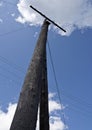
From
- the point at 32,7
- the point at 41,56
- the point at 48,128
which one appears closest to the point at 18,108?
the point at 41,56

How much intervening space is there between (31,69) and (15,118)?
5.12ft

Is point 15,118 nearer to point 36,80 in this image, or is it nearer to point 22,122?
point 22,122

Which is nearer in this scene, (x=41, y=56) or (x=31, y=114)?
(x=31, y=114)

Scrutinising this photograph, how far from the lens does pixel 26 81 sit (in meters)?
5.65

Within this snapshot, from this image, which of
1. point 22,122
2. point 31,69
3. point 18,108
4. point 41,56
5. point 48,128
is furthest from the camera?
point 48,128

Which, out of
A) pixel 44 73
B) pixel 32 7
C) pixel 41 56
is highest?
pixel 32 7

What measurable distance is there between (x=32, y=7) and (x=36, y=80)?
4343mm

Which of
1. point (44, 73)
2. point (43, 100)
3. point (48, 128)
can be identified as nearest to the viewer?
point (48, 128)

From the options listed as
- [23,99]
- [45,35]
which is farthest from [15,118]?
[45,35]

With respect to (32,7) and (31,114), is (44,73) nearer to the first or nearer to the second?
(32,7)

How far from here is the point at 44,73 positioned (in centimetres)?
816

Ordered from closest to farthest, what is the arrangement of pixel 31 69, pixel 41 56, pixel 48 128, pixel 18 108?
pixel 18 108 < pixel 31 69 < pixel 41 56 < pixel 48 128

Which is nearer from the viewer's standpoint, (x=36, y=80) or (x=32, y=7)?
(x=36, y=80)

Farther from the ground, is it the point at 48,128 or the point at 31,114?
the point at 48,128
